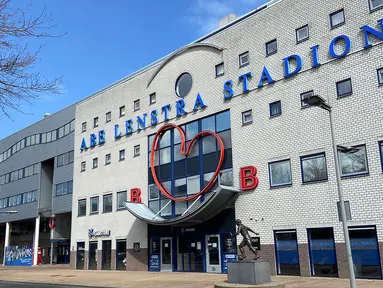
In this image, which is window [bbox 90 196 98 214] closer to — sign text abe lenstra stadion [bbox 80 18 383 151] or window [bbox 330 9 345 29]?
sign text abe lenstra stadion [bbox 80 18 383 151]

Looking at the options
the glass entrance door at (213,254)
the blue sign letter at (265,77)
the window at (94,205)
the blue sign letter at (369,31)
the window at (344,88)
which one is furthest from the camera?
the window at (94,205)

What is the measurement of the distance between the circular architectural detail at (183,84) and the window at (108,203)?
9779 millimetres

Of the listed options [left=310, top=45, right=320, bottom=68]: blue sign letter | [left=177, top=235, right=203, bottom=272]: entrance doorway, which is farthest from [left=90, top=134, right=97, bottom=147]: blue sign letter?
[left=310, top=45, right=320, bottom=68]: blue sign letter

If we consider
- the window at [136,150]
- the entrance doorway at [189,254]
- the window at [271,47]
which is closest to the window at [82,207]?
the window at [136,150]

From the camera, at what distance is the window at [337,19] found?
67.1 feet

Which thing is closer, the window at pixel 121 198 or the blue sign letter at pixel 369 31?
the blue sign letter at pixel 369 31

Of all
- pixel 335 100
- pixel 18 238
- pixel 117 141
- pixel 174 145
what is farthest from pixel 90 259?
pixel 18 238

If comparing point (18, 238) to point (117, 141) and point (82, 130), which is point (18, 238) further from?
point (117, 141)

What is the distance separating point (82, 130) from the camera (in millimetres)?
37000

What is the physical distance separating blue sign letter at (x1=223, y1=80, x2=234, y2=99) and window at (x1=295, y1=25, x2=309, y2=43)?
467cm

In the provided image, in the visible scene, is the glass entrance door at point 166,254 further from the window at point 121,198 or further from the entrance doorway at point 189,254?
the window at point 121,198

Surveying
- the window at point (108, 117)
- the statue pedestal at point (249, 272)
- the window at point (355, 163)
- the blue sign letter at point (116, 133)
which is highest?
the window at point (108, 117)

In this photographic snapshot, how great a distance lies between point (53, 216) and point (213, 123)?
26.3 m

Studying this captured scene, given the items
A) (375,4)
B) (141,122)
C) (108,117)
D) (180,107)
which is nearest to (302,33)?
(375,4)
